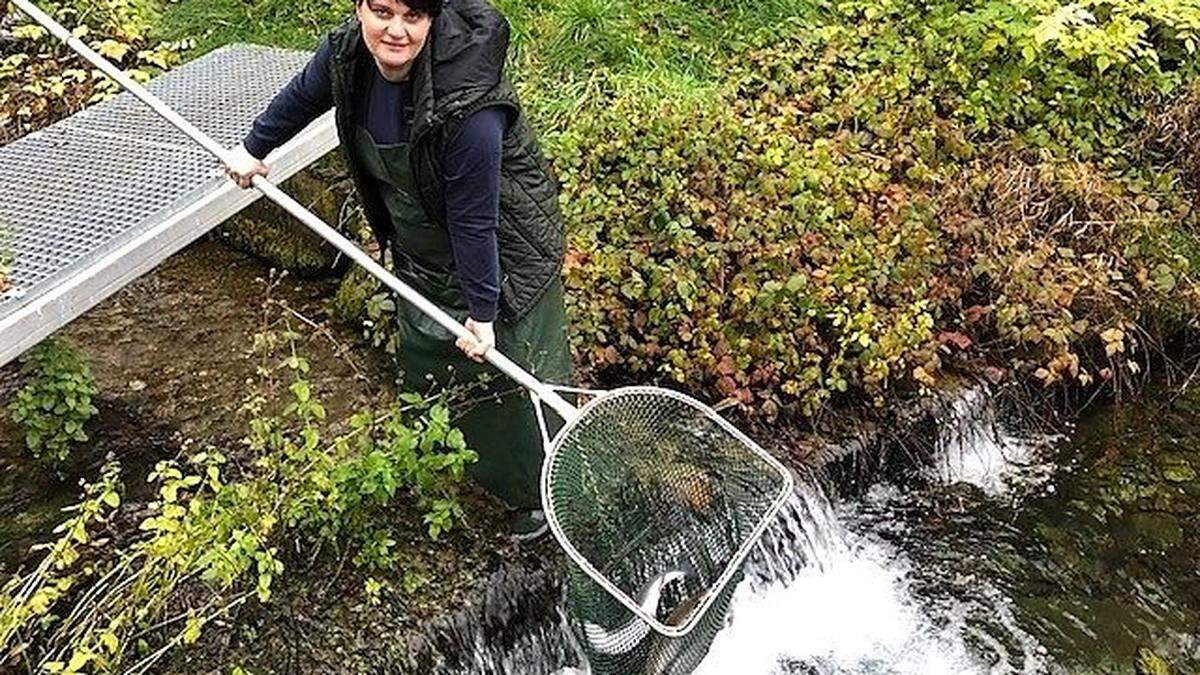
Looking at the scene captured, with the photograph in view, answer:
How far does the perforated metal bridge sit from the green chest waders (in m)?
0.72

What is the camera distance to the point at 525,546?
3629 millimetres

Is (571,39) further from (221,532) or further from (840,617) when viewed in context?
(221,532)

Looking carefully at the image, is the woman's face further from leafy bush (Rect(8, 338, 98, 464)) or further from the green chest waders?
leafy bush (Rect(8, 338, 98, 464))

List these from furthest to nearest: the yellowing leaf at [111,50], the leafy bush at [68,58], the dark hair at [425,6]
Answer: the yellowing leaf at [111,50]
the leafy bush at [68,58]
the dark hair at [425,6]

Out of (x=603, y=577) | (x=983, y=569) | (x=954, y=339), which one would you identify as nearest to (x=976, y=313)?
(x=954, y=339)

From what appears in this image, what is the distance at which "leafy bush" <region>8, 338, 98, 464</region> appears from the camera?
3529mm

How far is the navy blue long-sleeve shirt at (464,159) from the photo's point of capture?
2572 millimetres

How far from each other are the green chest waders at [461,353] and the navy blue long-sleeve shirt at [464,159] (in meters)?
0.07

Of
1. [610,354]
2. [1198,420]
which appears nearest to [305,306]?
[610,354]

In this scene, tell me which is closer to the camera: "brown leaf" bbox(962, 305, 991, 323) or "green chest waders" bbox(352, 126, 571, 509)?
"green chest waders" bbox(352, 126, 571, 509)

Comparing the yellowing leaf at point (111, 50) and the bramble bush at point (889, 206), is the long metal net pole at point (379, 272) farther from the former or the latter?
the yellowing leaf at point (111, 50)

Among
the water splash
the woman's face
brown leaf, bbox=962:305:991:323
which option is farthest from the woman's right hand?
brown leaf, bbox=962:305:991:323

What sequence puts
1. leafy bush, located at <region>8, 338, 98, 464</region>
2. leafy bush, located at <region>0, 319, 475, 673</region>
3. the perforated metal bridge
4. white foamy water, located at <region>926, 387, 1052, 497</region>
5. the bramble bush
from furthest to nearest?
white foamy water, located at <region>926, 387, 1052, 497</region>
the bramble bush
leafy bush, located at <region>8, 338, 98, 464</region>
the perforated metal bridge
leafy bush, located at <region>0, 319, 475, 673</region>

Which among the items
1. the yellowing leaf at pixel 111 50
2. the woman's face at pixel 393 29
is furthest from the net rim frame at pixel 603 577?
the yellowing leaf at pixel 111 50
